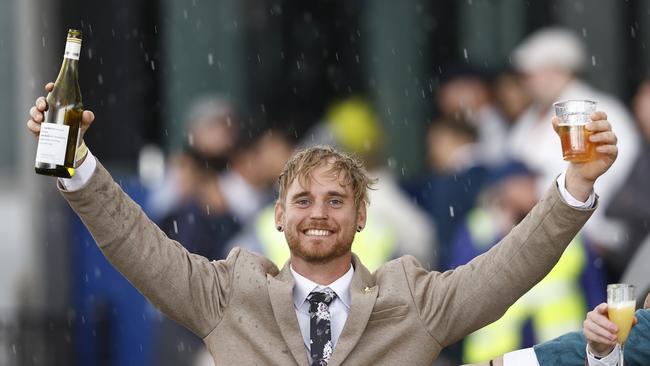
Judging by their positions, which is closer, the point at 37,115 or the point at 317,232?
the point at 37,115

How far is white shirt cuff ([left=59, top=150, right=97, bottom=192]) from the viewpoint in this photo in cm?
528

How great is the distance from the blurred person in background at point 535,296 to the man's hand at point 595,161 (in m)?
3.43

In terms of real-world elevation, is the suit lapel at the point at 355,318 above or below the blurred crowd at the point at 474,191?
below

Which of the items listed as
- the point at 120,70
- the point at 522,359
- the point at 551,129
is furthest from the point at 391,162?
the point at 522,359

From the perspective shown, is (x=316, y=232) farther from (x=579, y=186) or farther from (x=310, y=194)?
(x=579, y=186)

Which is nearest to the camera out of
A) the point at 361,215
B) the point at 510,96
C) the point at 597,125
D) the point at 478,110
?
the point at 597,125

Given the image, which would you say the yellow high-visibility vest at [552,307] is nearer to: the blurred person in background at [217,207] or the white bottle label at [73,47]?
the blurred person in background at [217,207]

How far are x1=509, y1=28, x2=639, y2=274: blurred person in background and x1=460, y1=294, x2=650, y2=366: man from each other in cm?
315

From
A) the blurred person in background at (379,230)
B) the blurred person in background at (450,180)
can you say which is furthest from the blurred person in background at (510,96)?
the blurred person in background at (379,230)

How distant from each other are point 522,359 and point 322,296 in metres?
0.76

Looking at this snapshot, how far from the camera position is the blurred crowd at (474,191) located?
28.9ft

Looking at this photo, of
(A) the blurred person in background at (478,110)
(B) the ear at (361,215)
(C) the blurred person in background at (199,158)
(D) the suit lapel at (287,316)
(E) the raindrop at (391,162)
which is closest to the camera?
(D) the suit lapel at (287,316)

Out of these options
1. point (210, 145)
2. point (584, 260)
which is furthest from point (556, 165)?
point (210, 145)

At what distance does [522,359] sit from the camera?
5715 mm
